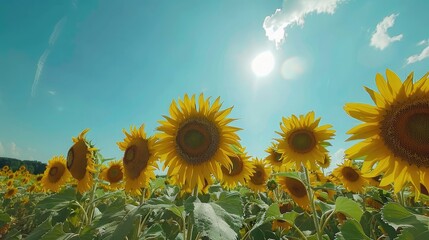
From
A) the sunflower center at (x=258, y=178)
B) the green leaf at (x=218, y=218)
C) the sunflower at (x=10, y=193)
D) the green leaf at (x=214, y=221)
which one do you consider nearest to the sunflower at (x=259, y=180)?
the sunflower center at (x=258, y=178)

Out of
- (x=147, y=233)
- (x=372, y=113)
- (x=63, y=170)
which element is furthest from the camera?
(x=63, y=170)

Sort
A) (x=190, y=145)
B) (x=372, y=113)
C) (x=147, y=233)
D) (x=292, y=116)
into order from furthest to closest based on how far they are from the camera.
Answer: (x=292, y=116) < (x=190, y=145) < (x=147, y=233) < (x=372, y=113)

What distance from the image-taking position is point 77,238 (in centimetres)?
338

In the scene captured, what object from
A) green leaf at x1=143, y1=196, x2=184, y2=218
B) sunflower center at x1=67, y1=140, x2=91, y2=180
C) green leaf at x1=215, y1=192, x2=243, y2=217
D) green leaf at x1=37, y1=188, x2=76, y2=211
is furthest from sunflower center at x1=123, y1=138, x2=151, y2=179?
green leaf at x1=215, y1=192, x2=243, y2=217

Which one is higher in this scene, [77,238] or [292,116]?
[292,116]

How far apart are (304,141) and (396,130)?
335 cm

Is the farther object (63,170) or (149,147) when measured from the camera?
(63,170)

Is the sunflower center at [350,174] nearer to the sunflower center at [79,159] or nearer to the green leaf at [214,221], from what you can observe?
the green leaf at [214,221]

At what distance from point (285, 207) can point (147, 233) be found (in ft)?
15.1

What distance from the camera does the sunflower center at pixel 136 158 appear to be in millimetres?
4328

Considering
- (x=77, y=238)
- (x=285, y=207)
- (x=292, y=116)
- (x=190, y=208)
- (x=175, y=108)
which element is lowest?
(x=77, y=238)

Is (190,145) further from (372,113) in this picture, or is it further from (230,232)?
(372,113)

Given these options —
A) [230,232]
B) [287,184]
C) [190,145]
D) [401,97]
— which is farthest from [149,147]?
[287,184]

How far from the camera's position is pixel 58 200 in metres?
4.13
